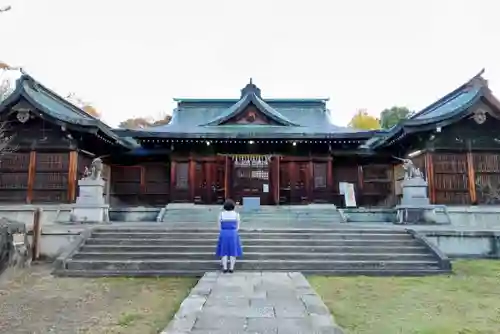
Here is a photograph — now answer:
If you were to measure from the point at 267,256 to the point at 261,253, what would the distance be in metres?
0.19

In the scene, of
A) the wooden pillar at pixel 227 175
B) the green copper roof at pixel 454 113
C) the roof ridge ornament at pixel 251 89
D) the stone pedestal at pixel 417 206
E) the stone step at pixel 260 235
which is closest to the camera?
the stone step at pixel 260 235

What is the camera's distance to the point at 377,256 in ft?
27.8

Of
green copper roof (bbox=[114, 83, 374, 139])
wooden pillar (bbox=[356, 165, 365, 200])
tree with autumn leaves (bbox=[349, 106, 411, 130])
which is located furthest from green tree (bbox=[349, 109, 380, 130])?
wooden pillar (bbox=[356, 165, 365, 200])

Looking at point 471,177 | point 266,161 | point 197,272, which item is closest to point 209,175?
point 266,161

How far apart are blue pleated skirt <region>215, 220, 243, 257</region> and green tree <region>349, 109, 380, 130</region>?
116 ft

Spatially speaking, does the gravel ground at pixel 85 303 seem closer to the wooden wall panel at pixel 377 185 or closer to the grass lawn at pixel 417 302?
the grass lawn at pixel 417 302

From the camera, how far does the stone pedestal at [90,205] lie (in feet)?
40.5

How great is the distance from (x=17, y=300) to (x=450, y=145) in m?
14.7

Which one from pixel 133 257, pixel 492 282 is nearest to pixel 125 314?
pixel 133 257

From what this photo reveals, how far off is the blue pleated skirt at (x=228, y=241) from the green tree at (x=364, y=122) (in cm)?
3544

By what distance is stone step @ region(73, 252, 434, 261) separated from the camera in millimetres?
8430

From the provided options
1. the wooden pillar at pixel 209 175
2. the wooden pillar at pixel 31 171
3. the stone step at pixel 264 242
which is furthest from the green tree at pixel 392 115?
the wooden pillar at pixel 31 171

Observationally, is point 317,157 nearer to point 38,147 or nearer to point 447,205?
point 447,205

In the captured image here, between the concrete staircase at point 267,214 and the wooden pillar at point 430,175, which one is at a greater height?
the wooden pillar at point 430,175
